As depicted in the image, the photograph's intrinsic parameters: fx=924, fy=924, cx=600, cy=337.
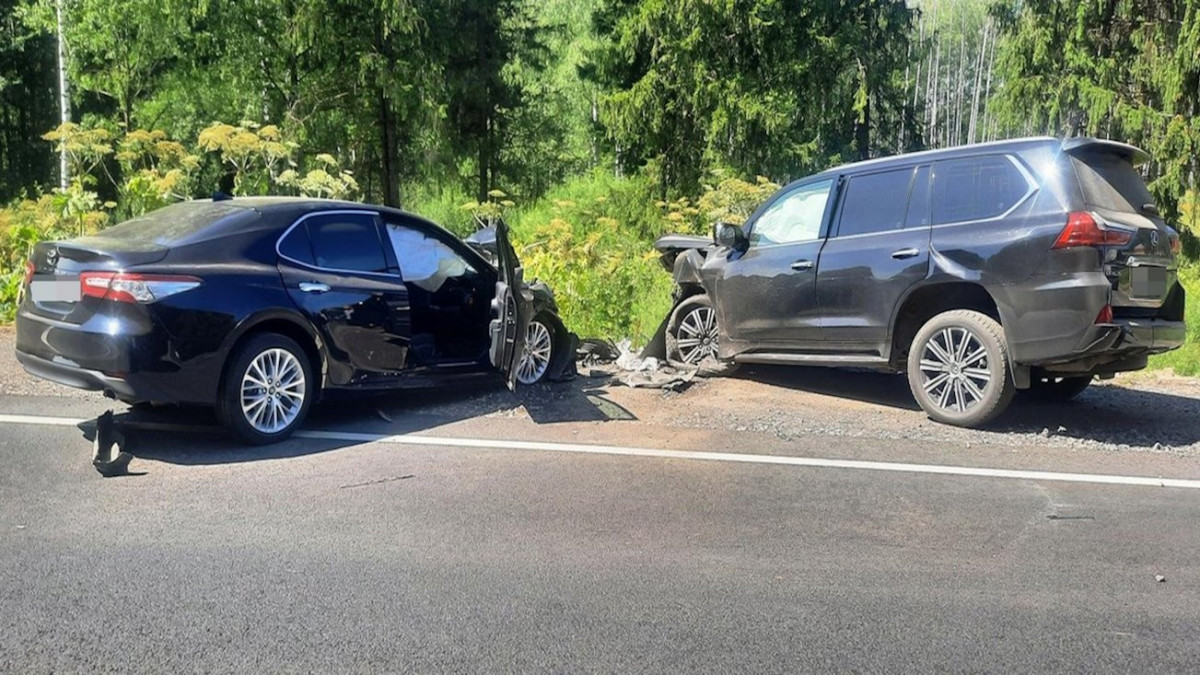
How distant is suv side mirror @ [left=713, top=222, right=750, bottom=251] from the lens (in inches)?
341

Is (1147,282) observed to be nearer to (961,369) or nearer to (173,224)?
(961,369)

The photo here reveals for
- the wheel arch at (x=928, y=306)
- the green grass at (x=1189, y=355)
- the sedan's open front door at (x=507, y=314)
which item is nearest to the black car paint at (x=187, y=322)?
the sedan's open front door at (x=507, y=314)

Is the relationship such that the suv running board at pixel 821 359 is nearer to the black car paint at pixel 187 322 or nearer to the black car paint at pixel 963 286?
the black car paint at pixel 963 286

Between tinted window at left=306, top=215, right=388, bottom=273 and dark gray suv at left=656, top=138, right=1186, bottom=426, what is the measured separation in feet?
10.6

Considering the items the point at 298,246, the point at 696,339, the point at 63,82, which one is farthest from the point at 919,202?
the point at 63,82

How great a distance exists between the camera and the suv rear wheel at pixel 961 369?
6910 mm

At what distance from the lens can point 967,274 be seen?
6.98 meters

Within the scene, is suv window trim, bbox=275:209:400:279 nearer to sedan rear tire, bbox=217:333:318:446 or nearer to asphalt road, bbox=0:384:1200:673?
sedan rear tire, bbox=217:333:318:446

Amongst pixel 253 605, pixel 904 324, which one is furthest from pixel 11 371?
pixel 904 324

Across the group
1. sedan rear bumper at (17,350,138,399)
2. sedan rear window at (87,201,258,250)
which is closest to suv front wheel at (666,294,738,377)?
sedan rear window at (87,201,258,250)

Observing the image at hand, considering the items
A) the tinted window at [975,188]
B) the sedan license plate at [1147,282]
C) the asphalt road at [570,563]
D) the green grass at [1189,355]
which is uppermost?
the tinted window at [975,188]

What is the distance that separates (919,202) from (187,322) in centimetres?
558

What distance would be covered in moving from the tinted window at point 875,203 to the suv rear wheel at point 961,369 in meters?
0.95

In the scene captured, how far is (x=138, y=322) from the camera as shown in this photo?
19.3ft
